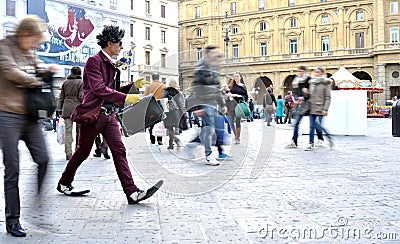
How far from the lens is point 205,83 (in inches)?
248

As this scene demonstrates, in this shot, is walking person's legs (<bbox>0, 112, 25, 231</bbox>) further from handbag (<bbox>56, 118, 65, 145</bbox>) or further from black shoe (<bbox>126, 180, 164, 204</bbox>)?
handbag (<bbox>56, 118, 65, 145</bbox>)

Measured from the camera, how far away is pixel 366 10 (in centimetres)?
5169

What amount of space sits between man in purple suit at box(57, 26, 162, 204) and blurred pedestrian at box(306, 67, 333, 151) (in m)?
5.53

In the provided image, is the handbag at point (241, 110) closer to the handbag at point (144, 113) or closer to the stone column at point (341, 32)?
the handbag at point (144, 113)

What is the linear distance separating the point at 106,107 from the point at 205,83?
2.14 meters

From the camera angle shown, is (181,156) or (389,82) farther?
(389,82)

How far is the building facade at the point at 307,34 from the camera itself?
49.2m

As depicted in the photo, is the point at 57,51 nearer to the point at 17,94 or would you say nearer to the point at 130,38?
the point at 130,38

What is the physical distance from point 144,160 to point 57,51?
114ft

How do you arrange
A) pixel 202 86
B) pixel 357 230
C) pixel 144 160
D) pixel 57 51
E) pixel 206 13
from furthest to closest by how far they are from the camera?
pixel 206 13
pixel 57 51
pixel 144 160
pixel 202 86
pixel 357 230

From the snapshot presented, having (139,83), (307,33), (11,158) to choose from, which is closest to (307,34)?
(307,33)

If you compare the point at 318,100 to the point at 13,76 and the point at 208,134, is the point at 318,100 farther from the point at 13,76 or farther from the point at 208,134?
the point at 13,76

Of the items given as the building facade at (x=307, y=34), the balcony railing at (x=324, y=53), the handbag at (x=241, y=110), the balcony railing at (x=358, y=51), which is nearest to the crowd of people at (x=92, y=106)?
the handbag at (x=241, y=110)

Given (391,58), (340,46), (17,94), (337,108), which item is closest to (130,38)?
(340,46)
